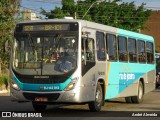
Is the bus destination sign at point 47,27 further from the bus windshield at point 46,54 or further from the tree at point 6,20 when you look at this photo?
the tree at point 6,20

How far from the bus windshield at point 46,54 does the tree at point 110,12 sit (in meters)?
48.7

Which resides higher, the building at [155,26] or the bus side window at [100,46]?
the bus side window at [100,46]

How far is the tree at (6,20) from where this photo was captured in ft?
110

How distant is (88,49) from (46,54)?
1368 mm

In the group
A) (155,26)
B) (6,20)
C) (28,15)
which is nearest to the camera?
(6,20)

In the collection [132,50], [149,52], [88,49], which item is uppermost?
[88,49]

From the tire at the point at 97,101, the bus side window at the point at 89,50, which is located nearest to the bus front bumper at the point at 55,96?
the tire at the point at 97,101

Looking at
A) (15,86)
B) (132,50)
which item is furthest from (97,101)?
(132,50)

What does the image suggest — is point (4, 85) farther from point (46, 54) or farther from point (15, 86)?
point (46, 54)

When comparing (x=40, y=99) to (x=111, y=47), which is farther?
(x=111, y=47)

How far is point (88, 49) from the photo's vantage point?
51.2ft

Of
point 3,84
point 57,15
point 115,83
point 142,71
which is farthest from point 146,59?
point 57,15

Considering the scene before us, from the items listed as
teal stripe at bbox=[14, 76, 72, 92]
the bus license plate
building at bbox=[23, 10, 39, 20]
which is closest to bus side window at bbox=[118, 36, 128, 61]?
teal stripe at bbox=[14, 76, 72, 92]
